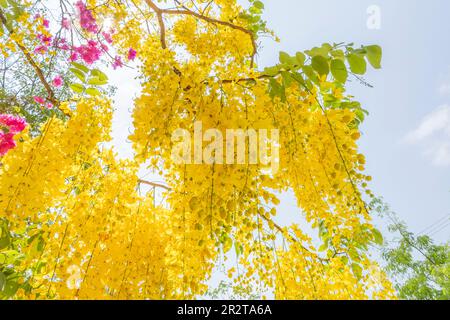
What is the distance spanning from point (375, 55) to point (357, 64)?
2.3 inches

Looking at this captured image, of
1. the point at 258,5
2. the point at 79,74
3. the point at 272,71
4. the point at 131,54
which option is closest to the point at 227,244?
the point at 272,71

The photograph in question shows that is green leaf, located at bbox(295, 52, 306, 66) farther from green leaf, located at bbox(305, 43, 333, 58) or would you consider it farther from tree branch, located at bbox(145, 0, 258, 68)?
tree branch, located at bbox(145, 0, 258, 68)

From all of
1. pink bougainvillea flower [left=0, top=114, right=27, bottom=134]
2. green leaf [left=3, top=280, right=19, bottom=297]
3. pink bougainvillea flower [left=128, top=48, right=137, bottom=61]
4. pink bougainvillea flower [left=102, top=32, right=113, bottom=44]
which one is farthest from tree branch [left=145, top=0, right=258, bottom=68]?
green leaf [left=3, top=280, right=19, bottom=297]

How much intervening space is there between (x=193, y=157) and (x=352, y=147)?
2.50ft

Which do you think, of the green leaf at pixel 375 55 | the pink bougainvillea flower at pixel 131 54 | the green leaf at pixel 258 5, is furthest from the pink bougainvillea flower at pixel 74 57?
the green leaf at pixel 375 55

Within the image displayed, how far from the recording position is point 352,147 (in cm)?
143

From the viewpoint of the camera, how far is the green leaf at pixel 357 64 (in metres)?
0.99

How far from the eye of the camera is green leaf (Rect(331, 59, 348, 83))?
1000 mm

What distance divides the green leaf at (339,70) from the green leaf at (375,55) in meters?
0.09

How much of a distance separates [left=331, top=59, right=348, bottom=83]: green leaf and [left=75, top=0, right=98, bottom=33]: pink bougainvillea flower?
263 cm
